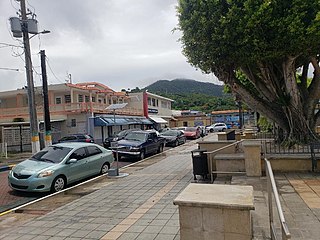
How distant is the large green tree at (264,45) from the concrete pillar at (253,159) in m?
2.43

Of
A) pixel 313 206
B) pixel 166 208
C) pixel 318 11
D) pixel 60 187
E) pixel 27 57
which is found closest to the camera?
pixel 313 206

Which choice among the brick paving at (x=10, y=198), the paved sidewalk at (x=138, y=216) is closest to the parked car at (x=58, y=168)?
the brick paving at (x=10, y=198)

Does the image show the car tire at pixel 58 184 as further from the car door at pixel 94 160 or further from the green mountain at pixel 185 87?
the green mountain at pixel 185 87

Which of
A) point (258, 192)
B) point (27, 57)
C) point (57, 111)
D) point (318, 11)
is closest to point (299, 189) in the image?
point (258, 192)

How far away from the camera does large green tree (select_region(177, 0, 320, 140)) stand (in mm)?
8312

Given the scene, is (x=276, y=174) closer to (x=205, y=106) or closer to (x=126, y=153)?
(x=126, y=153)

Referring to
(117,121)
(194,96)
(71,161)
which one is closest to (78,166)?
(71,161)

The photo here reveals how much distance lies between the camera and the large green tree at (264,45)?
8.31m

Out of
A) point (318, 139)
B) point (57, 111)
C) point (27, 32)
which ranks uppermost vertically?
point (27, 32)

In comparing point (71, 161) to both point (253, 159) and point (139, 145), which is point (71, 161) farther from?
point (139, 145)

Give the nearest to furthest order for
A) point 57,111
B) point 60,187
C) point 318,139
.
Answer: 1. point 60,187
2. point 318,139
3. point 57,111

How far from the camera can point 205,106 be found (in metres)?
79.9

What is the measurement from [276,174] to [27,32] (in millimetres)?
13366

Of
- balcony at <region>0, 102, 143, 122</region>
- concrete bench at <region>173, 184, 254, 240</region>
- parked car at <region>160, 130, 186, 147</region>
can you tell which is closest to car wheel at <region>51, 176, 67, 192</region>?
concrete bench at <region>173, 184, 254, 240</region>
